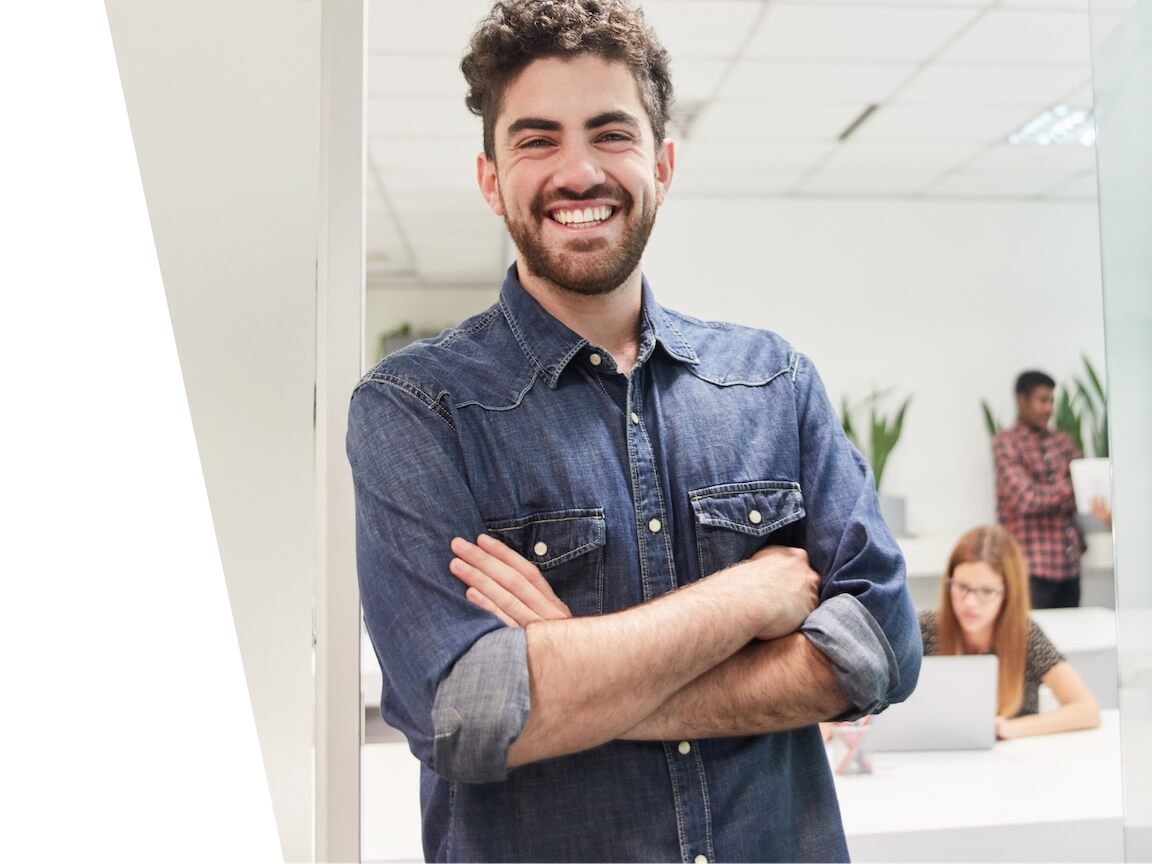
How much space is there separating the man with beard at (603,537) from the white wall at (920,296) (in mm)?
1163

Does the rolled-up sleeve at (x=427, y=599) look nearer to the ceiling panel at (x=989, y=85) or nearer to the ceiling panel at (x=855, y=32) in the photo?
the ceiling panel at (x=855, y=32)

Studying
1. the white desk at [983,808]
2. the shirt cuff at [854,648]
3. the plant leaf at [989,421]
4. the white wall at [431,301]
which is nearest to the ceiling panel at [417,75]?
the shirt cuff at [854,648]

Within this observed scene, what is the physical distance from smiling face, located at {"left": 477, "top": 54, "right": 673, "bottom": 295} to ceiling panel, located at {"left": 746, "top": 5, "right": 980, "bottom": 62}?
1.54 m

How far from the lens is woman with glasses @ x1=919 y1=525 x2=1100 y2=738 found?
267 cm

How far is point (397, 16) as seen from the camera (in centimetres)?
189

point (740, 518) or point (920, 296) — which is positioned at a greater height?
point (920, 296)

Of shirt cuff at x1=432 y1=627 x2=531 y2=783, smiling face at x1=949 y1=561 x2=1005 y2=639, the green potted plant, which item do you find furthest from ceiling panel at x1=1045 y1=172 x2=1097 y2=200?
shirt cuff at x1=432 y1=627 x2=531 y2=783

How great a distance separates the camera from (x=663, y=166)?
1475 mm

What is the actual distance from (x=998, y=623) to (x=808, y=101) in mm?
2011

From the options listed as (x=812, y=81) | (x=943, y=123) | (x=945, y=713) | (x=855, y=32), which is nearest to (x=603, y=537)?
(x=945, y=713)

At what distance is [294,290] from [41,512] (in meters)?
0.56

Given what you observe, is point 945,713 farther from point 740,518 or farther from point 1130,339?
point 740,518

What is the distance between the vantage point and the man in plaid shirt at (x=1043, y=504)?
4285mm

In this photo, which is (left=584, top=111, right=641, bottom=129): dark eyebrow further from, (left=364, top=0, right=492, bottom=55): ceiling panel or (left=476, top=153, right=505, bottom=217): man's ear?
(left=364, top=0, right=492, bottom=55): ceiling panel
